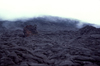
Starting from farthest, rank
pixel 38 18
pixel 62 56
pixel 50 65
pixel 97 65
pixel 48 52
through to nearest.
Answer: pixel 38 18
pixel 48 52
pixel 62 56
pixel 50 65
pixel 97 65

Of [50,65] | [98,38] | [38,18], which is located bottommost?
[50,65]

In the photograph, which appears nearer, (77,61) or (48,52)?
(77,61)

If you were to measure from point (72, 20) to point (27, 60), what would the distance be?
76.6m

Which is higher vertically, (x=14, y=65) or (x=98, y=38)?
(x=98, y=38)

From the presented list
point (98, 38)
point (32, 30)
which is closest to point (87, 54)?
point (98, 38)

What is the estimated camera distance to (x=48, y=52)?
23266 millimetres

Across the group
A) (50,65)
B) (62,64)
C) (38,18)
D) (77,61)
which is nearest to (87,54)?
(77,61)

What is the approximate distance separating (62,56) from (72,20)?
240 feet

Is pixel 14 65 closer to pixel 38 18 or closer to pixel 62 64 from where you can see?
pixel 62 64

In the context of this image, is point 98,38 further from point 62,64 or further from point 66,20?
point 66,20

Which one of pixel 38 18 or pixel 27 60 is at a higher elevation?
pixel 38 18

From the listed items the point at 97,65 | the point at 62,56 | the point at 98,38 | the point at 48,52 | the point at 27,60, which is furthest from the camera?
the point at 98,38

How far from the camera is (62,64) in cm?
1694

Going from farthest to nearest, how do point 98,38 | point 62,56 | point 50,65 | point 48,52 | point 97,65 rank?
point 98,38 → point 48,52 → point 62,56 → point 50,65 → point 97,65
